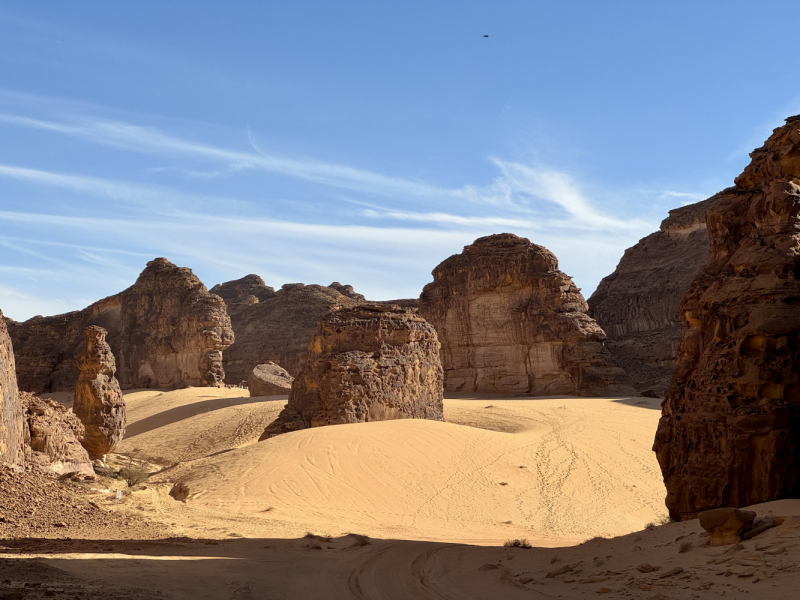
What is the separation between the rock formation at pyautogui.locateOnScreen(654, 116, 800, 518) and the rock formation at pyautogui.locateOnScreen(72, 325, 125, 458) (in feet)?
45.3

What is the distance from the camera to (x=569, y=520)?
14.5 metres

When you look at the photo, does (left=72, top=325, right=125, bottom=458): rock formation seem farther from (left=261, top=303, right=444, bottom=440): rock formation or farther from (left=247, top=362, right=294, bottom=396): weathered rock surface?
(left=247, top=362, right=294, bottom=396): weathered rock surface

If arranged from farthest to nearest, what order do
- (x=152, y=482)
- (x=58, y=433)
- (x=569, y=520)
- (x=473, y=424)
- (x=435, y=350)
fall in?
(x=473, y=424), (x=435, y=350), (x=152, y=482), (x=569, y=520), (x=58, y=433)

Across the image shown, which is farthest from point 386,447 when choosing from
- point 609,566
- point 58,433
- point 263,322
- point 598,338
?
point 263,322

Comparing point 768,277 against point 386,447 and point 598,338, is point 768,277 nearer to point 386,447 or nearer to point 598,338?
point 386,447

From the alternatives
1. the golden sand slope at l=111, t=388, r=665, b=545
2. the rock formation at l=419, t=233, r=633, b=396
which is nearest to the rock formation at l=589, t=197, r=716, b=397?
the rock formation at l=419, t=233, r=633, b=396

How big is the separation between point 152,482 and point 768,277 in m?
12.4

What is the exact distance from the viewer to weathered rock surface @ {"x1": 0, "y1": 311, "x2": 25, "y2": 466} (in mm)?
9672

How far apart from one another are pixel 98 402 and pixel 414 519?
360 inches

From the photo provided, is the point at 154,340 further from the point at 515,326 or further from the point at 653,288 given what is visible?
the point at 653,288

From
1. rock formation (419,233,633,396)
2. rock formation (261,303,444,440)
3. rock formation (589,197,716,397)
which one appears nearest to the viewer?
rock formation (261,303,444,440)

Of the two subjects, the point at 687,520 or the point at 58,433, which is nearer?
the point at 687,520

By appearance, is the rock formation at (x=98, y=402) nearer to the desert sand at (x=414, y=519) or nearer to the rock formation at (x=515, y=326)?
the desert sand at (x=414, y=519)

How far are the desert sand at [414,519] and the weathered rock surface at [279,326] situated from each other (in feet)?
92.4
